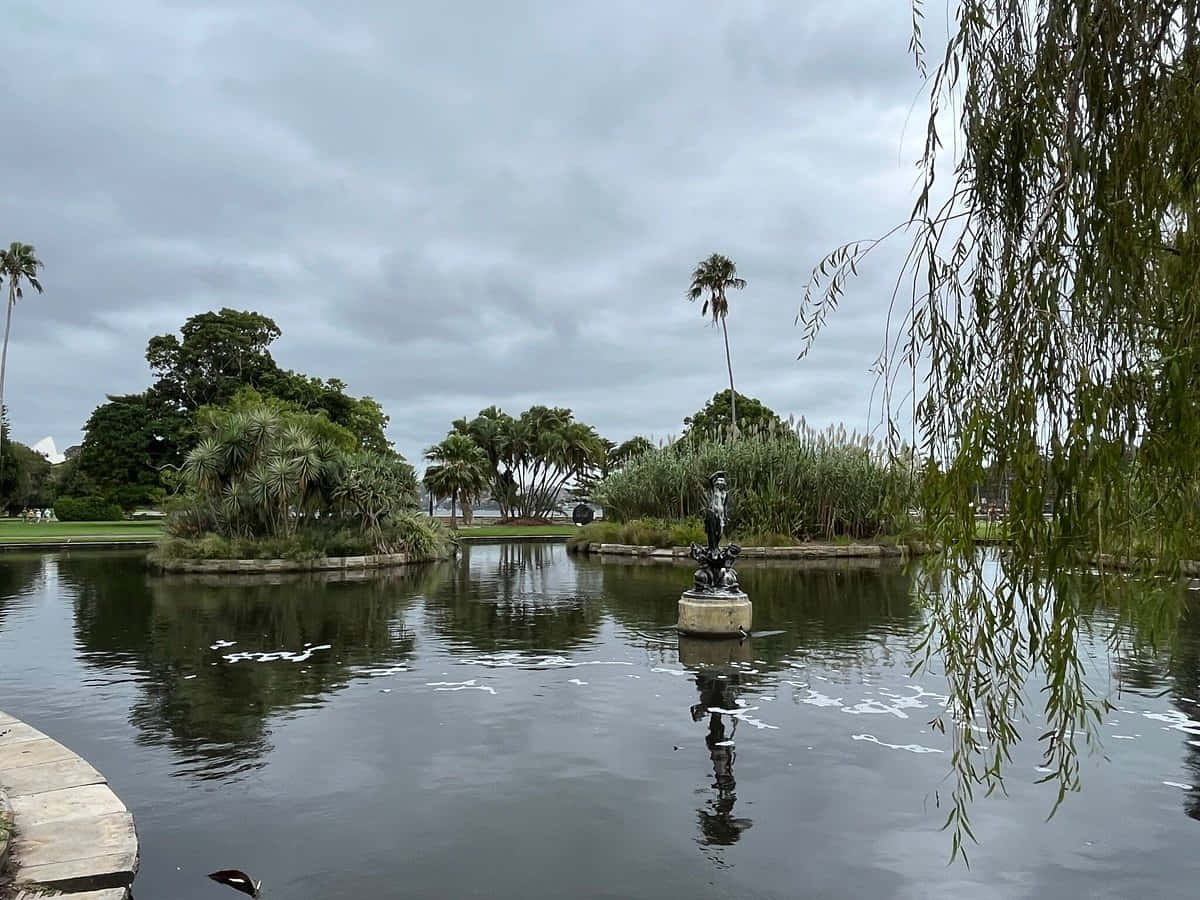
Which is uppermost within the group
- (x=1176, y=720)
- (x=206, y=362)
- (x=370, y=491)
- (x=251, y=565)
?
(x=206, y=362)

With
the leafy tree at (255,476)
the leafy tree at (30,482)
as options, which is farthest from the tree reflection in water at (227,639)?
the leafy tree at (30,482)

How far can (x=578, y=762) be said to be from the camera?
7238 millimetres

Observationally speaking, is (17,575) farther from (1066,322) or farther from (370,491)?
(1066,322)

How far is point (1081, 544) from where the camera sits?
10.1 ft

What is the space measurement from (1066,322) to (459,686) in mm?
8355

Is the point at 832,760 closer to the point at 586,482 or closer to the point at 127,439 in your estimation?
the point at 127,439

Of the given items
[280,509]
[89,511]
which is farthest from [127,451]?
[280,509]

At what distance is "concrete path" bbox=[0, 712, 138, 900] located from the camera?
4.35 m

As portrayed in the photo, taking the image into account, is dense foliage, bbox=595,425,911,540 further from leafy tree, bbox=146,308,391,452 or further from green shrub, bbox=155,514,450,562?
leafy tree, bbox=146,308,391,452

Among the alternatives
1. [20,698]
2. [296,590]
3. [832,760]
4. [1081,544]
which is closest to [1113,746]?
[832,760]

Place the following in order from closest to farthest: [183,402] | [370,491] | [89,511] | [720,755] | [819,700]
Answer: [720,755] < [819,700] < [370,491] < [89,511] < [183,402]

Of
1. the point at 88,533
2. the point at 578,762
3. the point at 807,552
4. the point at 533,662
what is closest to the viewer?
the point at 578,762

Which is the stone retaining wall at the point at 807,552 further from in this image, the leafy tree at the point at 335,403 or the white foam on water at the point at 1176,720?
the leafy tree at the point at 335,403

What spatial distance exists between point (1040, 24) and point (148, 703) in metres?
9.75
